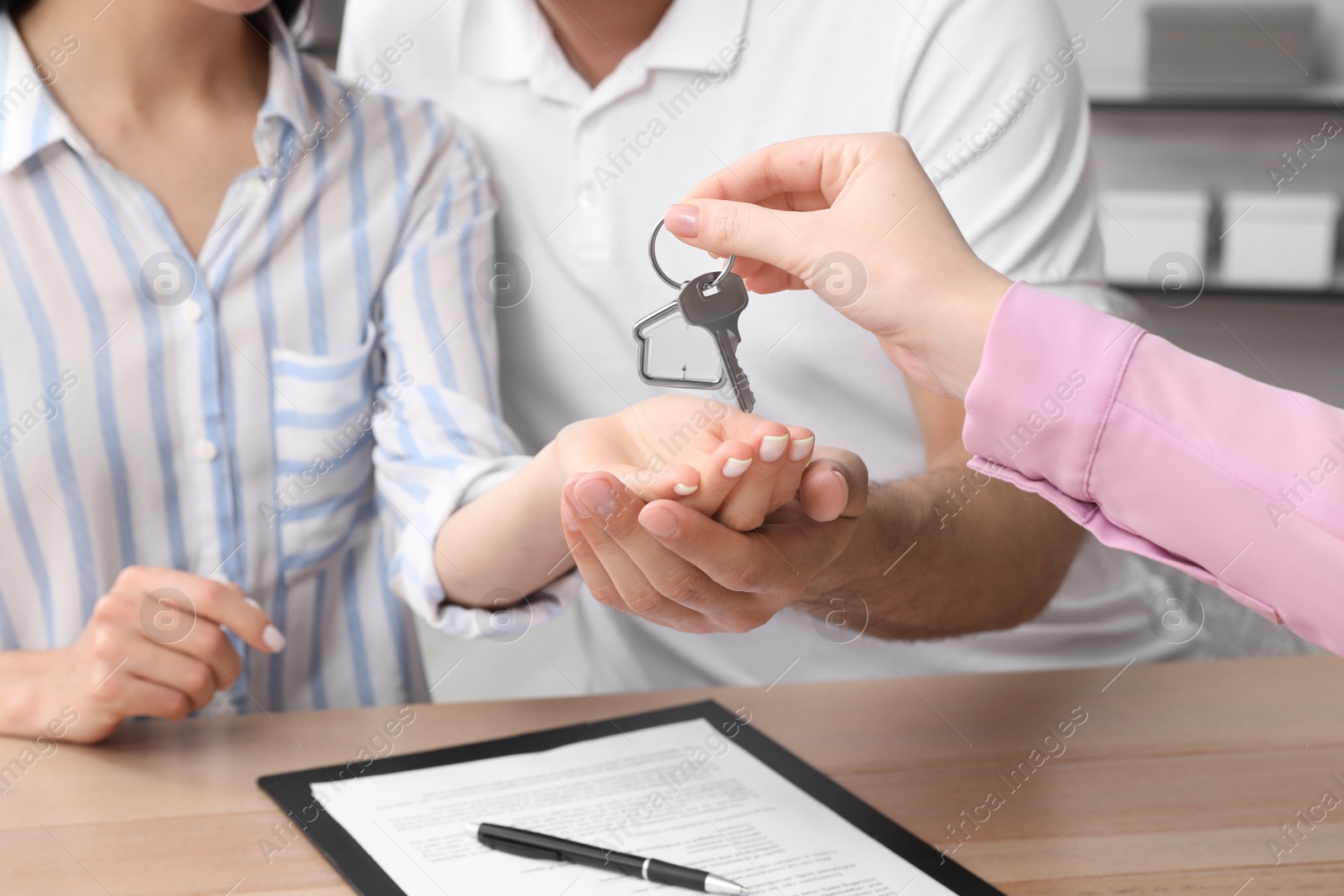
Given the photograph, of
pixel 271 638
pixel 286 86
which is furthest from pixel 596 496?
pixel 286 86

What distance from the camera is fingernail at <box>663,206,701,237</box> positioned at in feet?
2.32

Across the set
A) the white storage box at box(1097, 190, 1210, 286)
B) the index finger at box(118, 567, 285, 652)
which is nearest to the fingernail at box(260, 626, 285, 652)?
the index finger at box(118, 567, 285, 652)

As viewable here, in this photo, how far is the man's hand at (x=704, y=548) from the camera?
2.25 feet

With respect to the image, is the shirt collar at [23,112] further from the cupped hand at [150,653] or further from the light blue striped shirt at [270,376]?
the cupped hand at [150,653]

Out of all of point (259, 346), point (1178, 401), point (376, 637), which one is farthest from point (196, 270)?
point (1178, 401)

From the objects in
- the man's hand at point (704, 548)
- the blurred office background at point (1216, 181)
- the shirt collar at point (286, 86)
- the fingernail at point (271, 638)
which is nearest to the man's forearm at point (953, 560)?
the man's hand at point (704, 548)

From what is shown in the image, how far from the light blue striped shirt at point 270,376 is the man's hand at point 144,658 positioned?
0.17 metres

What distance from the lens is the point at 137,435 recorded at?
3.51 feet

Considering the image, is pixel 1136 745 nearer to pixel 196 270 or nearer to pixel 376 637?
pixel 376 637

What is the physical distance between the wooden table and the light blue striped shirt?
0.76ft

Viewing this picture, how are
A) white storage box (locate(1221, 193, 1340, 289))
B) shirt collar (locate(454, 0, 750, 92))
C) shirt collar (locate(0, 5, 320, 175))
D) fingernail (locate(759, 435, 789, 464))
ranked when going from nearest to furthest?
1. fingernail (locate(759, 435, 789, 464))
2. shirt collar (locate(0, 5, 320, 175))
3. shirt collar (locate(454, 0, 750, 92))
4. white storage box (locate(1221, 193, 1340, 289))

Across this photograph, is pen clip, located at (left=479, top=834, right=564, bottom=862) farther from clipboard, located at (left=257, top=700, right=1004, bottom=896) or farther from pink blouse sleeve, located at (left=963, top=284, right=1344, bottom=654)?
pink blouse sleeve, located at (left=963, top=284, right=1344, bottom=654)

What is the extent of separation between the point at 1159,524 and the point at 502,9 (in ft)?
3.04

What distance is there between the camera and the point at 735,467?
670 millimetres
